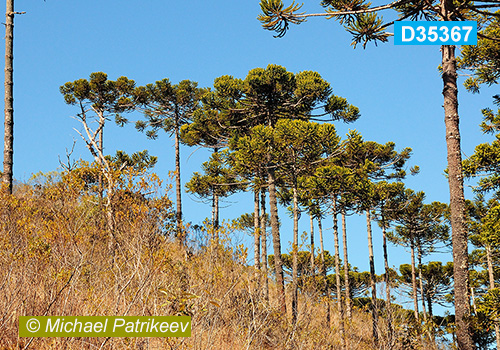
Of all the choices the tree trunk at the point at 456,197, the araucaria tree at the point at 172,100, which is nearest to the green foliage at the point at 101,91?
the araucaria tree at the point at 172,100

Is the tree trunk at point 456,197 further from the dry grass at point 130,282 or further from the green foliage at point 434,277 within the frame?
the green foliage at point 434,277

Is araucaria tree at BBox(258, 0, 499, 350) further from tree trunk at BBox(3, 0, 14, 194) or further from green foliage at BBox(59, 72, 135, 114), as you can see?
green foliage at BBox(59, 72, 135, 114)

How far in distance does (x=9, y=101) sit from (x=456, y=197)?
34.6ft

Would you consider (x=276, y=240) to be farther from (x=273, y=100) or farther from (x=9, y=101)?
(x=9, y=101)

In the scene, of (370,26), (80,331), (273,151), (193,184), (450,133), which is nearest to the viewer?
(80,331)

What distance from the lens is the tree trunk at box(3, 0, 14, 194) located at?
11.3 meters

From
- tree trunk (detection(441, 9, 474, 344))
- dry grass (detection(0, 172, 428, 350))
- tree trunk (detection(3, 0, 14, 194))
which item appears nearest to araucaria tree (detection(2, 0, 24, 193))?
tree trunk (detection(3, 0, 14, 194))

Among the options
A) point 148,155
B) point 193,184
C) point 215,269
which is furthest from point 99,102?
point 215,269

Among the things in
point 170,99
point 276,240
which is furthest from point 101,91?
point 276,240

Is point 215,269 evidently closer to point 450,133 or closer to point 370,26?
point 450,133

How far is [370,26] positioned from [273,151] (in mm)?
8284

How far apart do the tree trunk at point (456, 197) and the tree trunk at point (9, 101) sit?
993 cm

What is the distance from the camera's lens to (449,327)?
771 centimetres

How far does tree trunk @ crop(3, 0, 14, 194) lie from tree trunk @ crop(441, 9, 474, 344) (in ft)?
32.6
